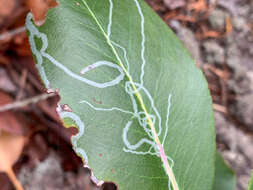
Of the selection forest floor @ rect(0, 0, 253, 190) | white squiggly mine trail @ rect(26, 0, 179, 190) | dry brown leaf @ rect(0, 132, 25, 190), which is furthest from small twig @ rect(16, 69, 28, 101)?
white squiggly mine trail @ rect(26, 0, 179, 190)

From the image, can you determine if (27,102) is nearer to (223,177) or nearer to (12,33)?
(12,33)

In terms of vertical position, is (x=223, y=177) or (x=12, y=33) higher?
(x=12, y=33)

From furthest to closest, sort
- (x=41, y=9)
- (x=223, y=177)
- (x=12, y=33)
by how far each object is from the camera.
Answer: (x=12, y=33) → (x=223, y=177) → (x=41, y=9)

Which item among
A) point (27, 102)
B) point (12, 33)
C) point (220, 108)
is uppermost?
point (12, 33)

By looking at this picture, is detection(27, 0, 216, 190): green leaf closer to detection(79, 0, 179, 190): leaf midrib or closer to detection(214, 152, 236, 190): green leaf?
detection(79, 0, 179, 190): leaf midrib

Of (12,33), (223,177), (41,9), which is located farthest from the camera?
(12,33)

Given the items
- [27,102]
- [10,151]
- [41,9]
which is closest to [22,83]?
[27,102]

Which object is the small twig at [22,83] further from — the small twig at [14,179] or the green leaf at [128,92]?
the green leaf at [128,92]

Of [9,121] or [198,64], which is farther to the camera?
[198,64]
